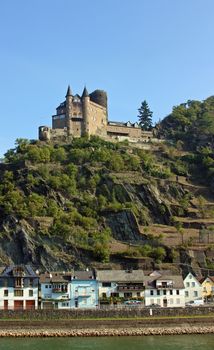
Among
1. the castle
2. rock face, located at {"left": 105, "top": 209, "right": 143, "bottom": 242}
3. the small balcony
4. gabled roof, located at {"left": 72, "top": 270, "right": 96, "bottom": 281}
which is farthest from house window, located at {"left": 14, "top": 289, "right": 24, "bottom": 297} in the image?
the castle

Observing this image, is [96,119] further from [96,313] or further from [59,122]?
[96,313]

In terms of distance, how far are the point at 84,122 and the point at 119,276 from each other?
167 ft

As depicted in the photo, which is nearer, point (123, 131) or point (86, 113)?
point (86, 113)

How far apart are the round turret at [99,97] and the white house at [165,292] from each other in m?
61.9

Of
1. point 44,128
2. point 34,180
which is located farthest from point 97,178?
point 44,128

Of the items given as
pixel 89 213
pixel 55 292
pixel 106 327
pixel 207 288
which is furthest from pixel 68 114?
pixel 106 327

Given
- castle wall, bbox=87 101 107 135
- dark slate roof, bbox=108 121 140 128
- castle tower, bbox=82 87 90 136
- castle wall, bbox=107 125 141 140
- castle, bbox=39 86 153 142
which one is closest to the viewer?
castle, bbox=39 86 153 142

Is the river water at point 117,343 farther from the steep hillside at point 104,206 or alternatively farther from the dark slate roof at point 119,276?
the steep hillside at point 104,206

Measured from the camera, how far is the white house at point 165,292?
6275cm

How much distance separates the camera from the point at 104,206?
8756 centimetres

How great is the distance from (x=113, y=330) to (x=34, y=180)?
44226mm

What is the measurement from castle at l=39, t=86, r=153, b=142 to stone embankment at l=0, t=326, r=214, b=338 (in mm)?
61402

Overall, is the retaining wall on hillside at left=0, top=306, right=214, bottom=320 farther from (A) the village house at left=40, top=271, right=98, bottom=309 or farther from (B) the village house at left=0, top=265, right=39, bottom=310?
(A) the village house at left=40, top=271, right=98, bottom=309

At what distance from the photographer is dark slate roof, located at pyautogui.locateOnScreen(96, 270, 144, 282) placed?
63812mm
